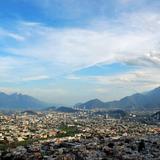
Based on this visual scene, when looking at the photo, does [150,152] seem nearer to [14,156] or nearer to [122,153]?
[122,153]

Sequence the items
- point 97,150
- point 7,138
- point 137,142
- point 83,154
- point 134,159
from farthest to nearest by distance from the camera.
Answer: point 7,138 < point 137,142 < point 97,150 < point 83,154 < point 134,159

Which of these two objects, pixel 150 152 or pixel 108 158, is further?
pixel 150 152

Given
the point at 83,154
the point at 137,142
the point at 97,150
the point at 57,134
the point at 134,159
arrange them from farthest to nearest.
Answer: the point at 57,134 < the point at 137,142 < the point at 97,150 < the point at 83,154 < the point at 134,159

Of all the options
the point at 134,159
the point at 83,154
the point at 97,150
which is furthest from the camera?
the point at 97,150

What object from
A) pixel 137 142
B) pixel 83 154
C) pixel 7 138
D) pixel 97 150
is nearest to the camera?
pixel 83 154

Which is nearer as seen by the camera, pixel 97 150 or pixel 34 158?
pixel 34 158

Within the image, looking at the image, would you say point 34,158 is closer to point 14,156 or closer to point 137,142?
point 14,156

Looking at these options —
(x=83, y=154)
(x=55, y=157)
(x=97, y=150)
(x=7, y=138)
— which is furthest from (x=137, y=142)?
(x=7, y=138)

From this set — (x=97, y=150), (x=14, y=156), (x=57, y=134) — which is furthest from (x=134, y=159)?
(x=57, y=134)

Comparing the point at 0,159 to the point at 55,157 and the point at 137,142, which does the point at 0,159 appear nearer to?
the point at 55,157
